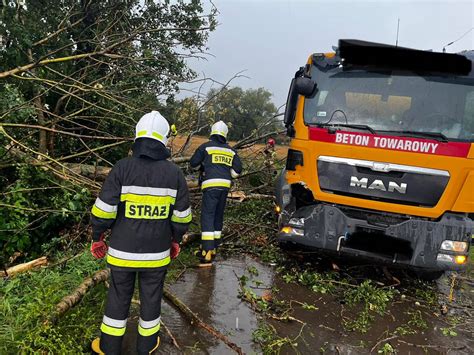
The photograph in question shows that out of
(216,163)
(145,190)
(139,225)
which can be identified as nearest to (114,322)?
(139,225)

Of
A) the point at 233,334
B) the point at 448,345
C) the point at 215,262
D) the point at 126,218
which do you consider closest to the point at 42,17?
the point at 215,262

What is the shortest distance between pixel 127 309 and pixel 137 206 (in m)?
0.73

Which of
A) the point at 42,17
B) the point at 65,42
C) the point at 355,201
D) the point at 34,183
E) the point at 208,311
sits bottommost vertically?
the point at 208,311

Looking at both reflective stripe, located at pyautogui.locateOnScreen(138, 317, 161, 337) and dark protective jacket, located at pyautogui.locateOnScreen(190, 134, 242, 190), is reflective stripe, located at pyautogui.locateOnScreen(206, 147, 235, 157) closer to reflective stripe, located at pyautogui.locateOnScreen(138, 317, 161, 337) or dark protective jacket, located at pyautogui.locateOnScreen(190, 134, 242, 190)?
dark protective jacket, located at pyautogui.locateOnScreen(190, 134, 242, 190)

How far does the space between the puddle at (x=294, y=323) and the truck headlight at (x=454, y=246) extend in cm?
74

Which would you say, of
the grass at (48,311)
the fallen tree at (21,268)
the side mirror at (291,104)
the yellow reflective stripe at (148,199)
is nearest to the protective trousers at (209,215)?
the side mirror at (291,104)

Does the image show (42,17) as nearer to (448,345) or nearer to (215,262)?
(215,262)

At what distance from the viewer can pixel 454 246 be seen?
149 inches

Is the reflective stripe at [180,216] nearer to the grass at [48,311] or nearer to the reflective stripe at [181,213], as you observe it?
the reflective stripe at [181,213]

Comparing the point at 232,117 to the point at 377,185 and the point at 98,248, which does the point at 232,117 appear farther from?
the point at 98,248

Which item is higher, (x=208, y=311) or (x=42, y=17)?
(x=42, y=17)

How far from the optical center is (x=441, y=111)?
399 cm

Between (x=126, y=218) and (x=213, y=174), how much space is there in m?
2.23

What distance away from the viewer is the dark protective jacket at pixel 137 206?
8.42 ft
